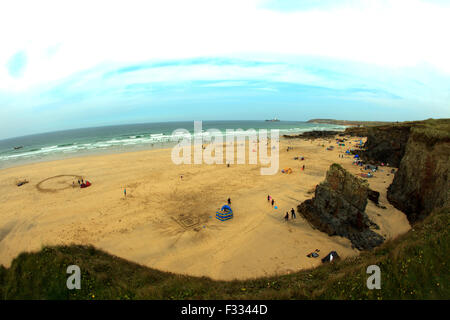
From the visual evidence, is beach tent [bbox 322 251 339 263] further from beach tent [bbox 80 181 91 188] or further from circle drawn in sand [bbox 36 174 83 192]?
circle drawn in sand [bbox 36 174 83 192]

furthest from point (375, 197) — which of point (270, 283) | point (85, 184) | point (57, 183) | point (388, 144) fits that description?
point (57, 183)

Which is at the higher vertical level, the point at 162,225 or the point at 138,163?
the point at 138,163

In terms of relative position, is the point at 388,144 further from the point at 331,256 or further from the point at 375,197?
the point at 331,256

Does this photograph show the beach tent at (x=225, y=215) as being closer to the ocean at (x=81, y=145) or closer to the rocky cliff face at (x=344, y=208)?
the rocky cliff face at (x=344, y=208)

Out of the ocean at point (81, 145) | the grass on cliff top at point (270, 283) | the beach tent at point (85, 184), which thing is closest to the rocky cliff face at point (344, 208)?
the grass on cliff top at point (270, 283)
